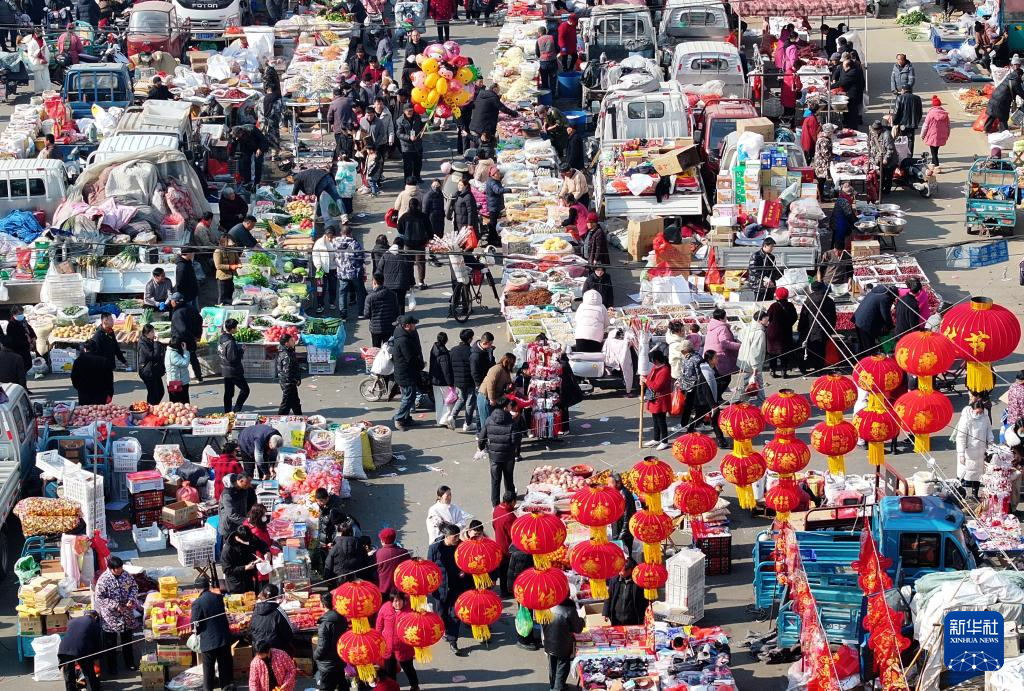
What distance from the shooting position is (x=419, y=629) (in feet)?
65.5

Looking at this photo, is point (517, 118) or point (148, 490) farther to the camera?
point (517, 118)

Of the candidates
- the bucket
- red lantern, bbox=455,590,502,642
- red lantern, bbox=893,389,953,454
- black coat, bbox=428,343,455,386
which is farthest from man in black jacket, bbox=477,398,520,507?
the bucket

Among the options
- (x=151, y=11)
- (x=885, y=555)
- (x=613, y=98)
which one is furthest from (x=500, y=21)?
(x=885, y=555)

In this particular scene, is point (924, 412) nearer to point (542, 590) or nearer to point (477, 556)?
point (542, 590)

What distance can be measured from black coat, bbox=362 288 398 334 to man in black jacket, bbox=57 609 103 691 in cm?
771

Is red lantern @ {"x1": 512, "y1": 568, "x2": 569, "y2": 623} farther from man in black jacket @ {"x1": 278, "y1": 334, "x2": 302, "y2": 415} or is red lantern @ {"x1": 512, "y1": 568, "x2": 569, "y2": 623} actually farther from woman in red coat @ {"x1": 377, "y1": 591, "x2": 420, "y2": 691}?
man in black jacket @ {"x1": 278, "y1": 334, "x2": 302, "y2": 415}

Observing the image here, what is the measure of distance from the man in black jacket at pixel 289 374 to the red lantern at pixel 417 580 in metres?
6.34

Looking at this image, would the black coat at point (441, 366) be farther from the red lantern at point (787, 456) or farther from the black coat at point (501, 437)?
the red lantern at point (787, 456)

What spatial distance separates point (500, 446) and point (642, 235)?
7241 mm

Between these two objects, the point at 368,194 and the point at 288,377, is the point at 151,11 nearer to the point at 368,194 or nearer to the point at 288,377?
the point at 368,194

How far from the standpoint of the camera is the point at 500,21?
143 ft

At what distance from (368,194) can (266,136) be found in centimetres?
231

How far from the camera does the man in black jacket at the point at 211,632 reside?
20.9 metres

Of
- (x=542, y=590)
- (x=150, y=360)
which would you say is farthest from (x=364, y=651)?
(x=150, y=360)
